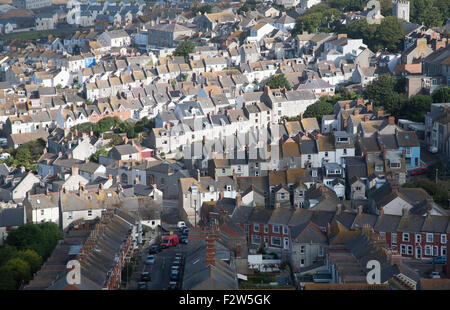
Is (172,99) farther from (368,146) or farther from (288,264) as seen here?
(288,264)

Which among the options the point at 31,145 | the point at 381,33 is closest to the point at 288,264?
the point at 31,145

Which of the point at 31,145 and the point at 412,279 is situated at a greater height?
the point at 412,279

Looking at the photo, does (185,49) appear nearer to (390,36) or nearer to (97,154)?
(390,36)

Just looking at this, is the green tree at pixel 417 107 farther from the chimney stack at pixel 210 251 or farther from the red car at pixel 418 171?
the chimney stack at pixel 210 251

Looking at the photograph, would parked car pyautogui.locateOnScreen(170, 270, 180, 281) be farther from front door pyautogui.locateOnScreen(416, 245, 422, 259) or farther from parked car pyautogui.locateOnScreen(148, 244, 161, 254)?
front door pyautogui.locateOnScreen(416, 245, 422, 259)

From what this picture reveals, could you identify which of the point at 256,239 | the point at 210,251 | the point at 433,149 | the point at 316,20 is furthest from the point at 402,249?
the point at 316,20

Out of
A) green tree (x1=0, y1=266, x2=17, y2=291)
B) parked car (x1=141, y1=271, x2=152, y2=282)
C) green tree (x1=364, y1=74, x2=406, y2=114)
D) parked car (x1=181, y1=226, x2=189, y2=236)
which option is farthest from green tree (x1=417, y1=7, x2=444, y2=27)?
green tree (x1=0, y1=266, x2=17, y2=291)
